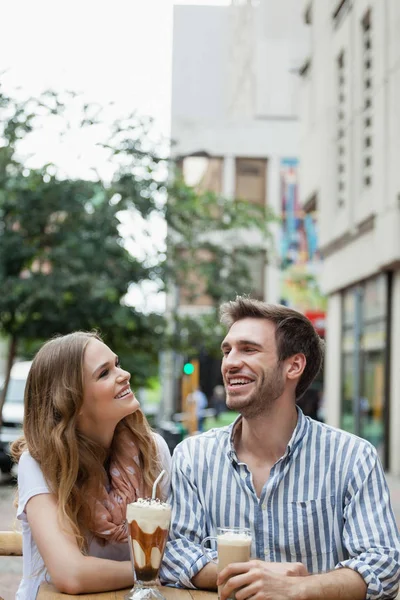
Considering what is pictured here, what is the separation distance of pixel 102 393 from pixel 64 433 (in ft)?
0.61

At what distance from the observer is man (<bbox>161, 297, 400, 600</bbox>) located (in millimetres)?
3166

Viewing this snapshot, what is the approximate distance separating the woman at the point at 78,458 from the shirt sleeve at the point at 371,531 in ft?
2.32

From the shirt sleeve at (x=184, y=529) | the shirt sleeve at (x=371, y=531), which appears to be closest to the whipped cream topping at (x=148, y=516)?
the shirt sleeve at (x=184, y=529)

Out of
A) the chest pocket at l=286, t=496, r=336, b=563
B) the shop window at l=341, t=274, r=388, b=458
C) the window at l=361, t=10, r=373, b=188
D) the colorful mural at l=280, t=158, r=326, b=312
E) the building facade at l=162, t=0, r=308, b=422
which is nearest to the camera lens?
the chest pocket at l=286, t=496, r=336, b=563

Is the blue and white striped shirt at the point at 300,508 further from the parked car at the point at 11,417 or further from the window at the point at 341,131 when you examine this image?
the window at the point at 341,131

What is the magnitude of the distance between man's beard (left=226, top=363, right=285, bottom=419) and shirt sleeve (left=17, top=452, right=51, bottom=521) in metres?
0.67

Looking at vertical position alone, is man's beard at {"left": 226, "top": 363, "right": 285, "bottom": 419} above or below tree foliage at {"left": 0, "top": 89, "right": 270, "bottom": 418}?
below

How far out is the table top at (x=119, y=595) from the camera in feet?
9.91

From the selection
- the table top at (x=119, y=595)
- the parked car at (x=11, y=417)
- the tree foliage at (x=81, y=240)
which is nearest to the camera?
the table top at (x=119, y=595)

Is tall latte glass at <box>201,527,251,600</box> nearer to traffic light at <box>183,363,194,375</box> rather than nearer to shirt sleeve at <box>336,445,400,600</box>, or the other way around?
shirt sleeve at <box>336,445,400,600</box>

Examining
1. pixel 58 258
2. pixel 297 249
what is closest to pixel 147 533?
pixel 58 258

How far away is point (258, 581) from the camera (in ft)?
9.27

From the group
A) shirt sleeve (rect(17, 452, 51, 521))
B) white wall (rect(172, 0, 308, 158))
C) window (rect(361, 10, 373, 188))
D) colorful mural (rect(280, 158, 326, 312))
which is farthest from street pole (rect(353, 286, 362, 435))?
colorful mural (rect(280, 158, 326, 312))

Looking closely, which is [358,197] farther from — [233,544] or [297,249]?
[297,249]
